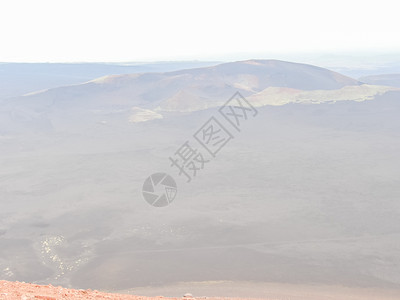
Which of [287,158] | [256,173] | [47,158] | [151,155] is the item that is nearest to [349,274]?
[256,173]

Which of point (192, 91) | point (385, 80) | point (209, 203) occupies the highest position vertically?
point (385, 80)

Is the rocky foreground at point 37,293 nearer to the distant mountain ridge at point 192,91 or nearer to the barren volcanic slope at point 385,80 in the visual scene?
the distant mountain ridge at point 192,91

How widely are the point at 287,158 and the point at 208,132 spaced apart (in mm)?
21243

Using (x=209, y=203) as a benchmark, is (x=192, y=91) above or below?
above

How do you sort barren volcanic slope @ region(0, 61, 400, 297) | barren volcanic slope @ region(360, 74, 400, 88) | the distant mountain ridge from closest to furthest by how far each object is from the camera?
barren volcanic slope @ region(0, 61, 400, 297) → the distant mountain ridge → barren volcanic slope @ region(360, 74, 400, 88)

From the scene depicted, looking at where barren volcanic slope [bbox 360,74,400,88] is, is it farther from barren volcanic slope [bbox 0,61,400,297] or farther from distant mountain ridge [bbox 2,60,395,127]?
barren volcanic slope [bbox 0,61,400,297]

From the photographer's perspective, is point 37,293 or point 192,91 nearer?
point 37,293

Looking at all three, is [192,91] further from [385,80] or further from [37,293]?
[37,293]

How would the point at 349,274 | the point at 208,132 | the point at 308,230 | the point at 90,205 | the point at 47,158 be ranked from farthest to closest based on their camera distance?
the point at 208,132
the point at 47,158
the point at 90,205
the point at 308,230
the point at 349,274

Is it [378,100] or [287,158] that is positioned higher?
[378,100]

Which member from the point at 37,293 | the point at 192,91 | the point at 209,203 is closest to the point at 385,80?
the point at 192,91

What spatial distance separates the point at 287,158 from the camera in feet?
161

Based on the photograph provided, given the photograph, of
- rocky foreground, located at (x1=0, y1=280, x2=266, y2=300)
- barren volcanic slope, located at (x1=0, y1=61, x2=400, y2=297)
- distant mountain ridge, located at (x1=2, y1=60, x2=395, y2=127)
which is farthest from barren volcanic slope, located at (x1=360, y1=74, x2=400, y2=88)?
rocky foreground, located at (x1=0, y1=280, x2=266, y2=300)

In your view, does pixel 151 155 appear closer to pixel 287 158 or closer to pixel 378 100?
pixel 287 158
